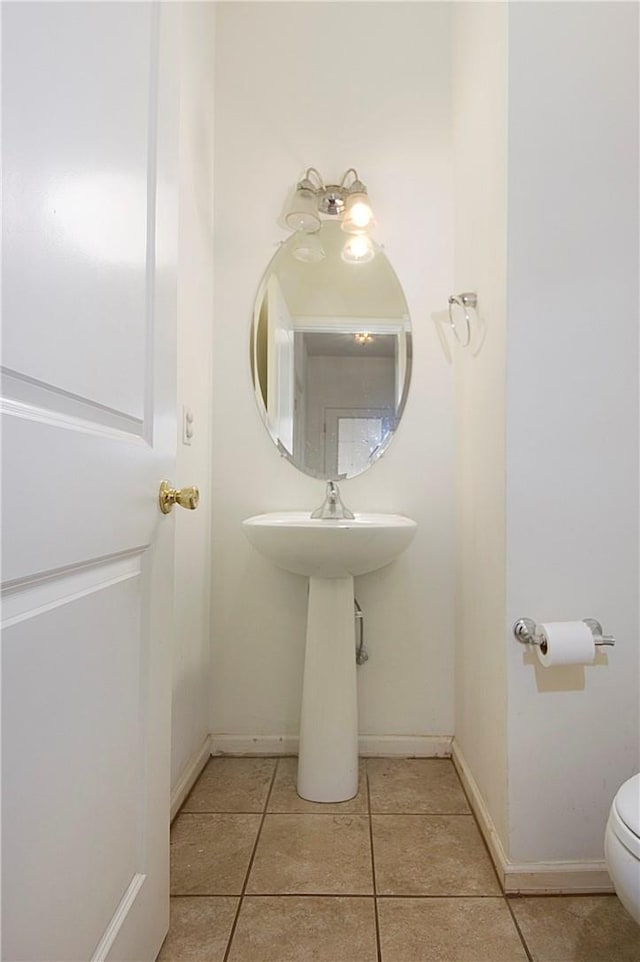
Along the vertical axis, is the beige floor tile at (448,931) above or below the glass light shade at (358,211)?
below

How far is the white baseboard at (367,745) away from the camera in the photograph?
1893 millimetres

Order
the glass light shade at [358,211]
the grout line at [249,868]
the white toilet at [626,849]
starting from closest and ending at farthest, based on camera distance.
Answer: the white toilet at [626,849] → the grout line at [249,868] → the glass light shade at [358,211]

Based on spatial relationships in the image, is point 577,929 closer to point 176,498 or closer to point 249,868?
point 249,868

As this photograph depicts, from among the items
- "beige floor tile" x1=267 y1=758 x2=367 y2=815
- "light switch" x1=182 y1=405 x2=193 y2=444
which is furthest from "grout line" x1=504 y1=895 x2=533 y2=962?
"light switch" x1=182 y1=405 x2=193 y2=444

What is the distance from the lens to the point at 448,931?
3.66ft

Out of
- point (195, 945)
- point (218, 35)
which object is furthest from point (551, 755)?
point (218, 35)

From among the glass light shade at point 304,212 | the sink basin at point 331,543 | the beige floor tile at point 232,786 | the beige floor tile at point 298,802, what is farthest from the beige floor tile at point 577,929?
the glass light shade at point 304,212

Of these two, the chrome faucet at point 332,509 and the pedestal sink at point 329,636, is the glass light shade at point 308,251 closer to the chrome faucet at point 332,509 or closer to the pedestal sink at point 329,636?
the chrome faucet at point 332,509

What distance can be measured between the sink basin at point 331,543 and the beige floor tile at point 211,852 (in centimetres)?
69

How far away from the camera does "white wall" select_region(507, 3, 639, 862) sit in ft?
4.15

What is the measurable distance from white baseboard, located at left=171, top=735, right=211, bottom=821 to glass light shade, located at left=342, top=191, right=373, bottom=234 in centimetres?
181

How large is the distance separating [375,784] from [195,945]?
76 centimetres

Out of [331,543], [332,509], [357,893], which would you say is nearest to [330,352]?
[332,509]

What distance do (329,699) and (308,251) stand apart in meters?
1.49
